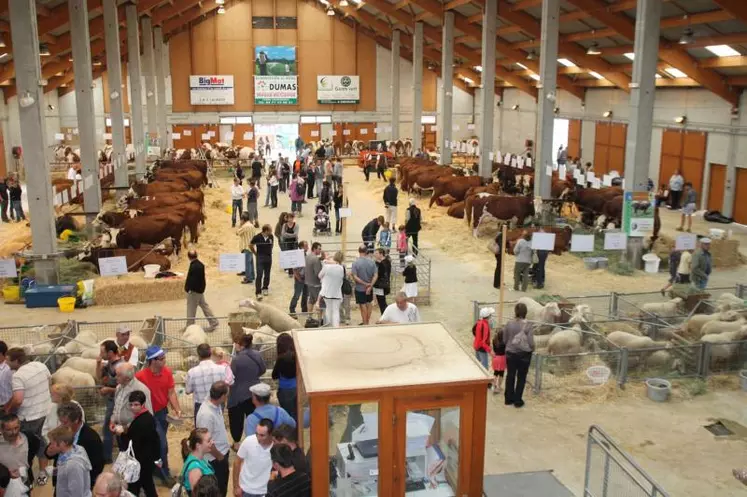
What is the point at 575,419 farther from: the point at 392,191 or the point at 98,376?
the point at 392,191

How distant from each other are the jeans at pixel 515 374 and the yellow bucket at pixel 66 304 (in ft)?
30.1

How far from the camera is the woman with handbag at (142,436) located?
22.0 ft

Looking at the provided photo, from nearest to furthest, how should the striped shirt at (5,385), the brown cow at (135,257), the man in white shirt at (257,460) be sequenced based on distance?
the man in white shirt at (257,460), the striped shirt at (5,385), the brown cow at (135,257)

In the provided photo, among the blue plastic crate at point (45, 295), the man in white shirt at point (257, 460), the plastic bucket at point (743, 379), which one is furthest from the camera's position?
the blue plastic crate at point (45, 295)

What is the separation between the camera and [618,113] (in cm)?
3356

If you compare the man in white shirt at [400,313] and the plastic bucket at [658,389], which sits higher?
the man in white shirt at [400,313]

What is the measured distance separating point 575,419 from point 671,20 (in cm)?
1598

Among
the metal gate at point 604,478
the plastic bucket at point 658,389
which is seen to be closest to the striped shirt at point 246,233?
the plastic bucket at point 658,389

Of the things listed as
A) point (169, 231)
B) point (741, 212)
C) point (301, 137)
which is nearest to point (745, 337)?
point (169, 231)

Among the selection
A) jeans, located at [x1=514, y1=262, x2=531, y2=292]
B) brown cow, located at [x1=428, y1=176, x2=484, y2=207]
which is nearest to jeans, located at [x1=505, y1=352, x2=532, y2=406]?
jeans, located at [x1=514, y1=262, x2=531, y2=292]

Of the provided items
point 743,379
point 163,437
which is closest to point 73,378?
point 163,437

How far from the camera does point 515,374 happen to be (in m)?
10.5

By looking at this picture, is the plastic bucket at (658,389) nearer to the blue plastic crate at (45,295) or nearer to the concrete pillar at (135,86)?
the blue plastic crate at (45,295)

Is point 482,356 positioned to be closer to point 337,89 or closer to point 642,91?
point 642,91
